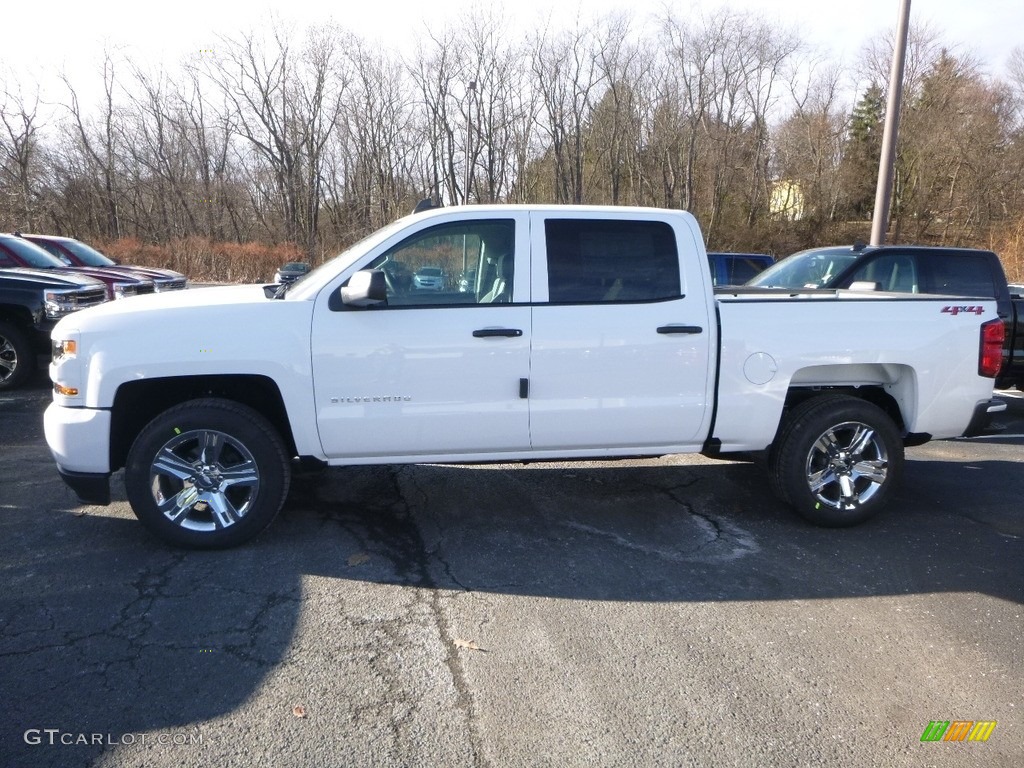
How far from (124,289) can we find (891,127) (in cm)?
1174

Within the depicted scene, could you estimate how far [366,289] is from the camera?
14.1 feet

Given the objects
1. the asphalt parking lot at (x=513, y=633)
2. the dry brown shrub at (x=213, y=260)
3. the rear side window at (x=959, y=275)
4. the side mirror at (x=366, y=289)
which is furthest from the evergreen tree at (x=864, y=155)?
the side mirror at (x=366, y=289)

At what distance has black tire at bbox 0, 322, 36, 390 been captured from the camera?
9.19 metres

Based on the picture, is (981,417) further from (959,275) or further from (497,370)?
(959,275)

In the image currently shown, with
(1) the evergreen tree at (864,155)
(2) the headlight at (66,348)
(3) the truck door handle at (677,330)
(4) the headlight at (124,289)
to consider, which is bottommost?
(2) the headlight at (66,348)

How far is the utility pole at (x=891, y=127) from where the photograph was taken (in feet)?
39.3

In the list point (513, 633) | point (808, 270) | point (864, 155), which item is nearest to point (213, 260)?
point (808, 270)

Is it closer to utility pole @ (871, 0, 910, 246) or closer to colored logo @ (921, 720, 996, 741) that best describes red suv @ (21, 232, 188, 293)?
utility pole @ (871, 0, 910, 246)

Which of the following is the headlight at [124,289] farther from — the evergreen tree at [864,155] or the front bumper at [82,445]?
the evergreen tree at [864,155]

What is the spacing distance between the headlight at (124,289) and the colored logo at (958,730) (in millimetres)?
10601

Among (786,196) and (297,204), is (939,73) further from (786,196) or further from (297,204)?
(297,204)

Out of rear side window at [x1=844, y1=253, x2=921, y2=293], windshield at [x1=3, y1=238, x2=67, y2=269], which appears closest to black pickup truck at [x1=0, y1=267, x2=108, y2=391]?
windshield at [x1=3, y1=238, x2=67, y2=269]

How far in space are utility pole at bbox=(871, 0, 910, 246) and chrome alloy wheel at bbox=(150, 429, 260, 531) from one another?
10.6 meters

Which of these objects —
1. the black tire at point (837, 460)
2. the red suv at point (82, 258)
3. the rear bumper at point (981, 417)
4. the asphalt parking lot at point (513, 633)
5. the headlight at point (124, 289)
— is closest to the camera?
the asphalt parking lot at point (513, 633)
